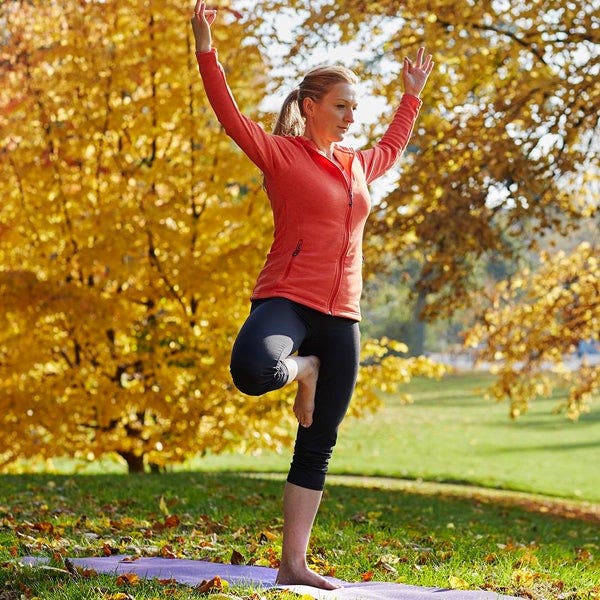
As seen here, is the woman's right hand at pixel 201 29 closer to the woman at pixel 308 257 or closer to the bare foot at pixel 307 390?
the woman at pixel 308 257

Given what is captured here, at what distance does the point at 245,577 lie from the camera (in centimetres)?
359

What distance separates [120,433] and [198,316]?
1.47 metres

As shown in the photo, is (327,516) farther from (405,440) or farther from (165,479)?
(405,440)

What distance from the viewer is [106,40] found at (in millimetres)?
8750

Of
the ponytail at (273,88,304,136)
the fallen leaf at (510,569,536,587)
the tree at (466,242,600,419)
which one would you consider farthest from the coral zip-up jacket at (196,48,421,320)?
the tree at (466,242,600,419)

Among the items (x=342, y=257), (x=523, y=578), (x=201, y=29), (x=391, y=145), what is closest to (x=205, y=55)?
(x=201, y=29)

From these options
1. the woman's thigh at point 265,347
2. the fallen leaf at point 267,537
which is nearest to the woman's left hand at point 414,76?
the woman's thigh at point 265,347

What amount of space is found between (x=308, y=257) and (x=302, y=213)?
0.16 m

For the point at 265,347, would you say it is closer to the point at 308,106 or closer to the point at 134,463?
the point at 308,106

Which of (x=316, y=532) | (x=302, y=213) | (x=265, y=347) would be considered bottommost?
(x=316, y=532)

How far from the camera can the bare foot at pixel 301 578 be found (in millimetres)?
3482

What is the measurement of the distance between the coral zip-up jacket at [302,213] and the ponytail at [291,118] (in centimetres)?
11

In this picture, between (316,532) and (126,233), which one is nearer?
(316,532)

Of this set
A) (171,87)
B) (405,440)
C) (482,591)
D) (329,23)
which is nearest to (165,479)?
(171,87)
